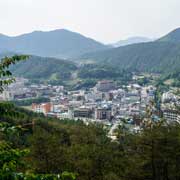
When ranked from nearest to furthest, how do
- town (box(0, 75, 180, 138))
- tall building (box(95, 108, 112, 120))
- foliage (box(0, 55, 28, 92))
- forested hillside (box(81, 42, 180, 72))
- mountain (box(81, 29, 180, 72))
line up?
foliage (box(0, 55, 28, 92))
tall building (box(95, 108, 112, 120))
town (box(0, 75, 180, 138))
forested hillside (box(81, 42, 180, 72))
mountain (box(81, 29, 180, 72))

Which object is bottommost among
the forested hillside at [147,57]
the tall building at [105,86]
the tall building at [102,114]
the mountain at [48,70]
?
the tall building at [102,114]

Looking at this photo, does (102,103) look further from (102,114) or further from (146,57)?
(146,57)

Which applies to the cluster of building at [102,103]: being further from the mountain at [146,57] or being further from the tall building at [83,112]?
the mountain at [146,57]

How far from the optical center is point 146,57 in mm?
137875

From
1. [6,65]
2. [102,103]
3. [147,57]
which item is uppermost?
[147,57]

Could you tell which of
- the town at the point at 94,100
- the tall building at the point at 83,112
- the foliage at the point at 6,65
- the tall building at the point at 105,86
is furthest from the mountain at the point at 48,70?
the foliage at the point at 6,65

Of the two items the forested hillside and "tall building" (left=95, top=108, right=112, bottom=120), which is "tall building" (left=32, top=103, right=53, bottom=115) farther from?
the forested hillside

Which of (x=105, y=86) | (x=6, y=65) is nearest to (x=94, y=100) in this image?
(x=105, y=86)

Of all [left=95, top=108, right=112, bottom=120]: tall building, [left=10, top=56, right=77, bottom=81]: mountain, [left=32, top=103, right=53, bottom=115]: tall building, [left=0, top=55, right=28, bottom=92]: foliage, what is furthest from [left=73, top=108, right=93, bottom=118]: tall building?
[left=0, top=55, right=28, bottom=92]: foliage

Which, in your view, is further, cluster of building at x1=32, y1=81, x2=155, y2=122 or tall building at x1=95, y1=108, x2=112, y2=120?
cluster of building at x1=32, y1=81, x2=155, y2=122

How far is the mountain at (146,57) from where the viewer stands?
122513mm

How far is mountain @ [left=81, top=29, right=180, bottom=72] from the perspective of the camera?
123 metres

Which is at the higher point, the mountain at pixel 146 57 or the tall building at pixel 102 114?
the mountain at pixel 146 57

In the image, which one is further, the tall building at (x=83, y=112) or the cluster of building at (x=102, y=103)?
the tall building at (x=83, y=112)
